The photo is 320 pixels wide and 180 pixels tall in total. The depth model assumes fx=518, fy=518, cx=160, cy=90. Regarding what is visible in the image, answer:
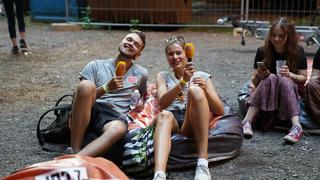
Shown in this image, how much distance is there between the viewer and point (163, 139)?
372 centimetres

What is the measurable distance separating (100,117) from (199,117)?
77 centimetres

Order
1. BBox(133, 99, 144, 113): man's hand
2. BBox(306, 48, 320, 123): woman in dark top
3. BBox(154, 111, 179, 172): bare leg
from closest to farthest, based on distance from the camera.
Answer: BBox(154, 111, 179, 172): bare leg < BBox(133, 99, 144, 113): man's hand < BBox(306, 48, 320, 123): woman in dark top

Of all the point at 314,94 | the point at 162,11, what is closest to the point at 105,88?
A: the point at 314,94

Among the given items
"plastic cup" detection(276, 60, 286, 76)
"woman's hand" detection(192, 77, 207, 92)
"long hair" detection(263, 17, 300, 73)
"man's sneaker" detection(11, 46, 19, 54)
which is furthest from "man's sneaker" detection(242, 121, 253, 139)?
"man's sneaker" detection(11, 46, 19, 54)

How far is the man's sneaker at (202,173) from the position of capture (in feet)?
11.9

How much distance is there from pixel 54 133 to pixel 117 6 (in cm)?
797

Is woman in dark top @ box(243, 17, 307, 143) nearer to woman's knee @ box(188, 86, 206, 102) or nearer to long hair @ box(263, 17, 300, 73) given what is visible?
long hair @ box(263, 17, 300, 73)

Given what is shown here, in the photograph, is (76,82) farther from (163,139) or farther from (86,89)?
(163,139)

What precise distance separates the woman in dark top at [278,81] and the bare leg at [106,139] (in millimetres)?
1329

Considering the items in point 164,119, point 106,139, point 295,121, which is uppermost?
point 164,119

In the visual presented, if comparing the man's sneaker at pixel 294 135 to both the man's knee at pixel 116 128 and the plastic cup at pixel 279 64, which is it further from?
the man's knee at pixel 116 128

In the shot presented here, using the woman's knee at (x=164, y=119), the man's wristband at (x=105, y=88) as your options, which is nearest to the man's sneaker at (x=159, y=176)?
the woman's knee at (x=164, y=119)

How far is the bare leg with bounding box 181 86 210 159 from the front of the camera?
378 centimetres

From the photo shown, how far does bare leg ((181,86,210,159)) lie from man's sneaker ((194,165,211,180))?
0.10 m
